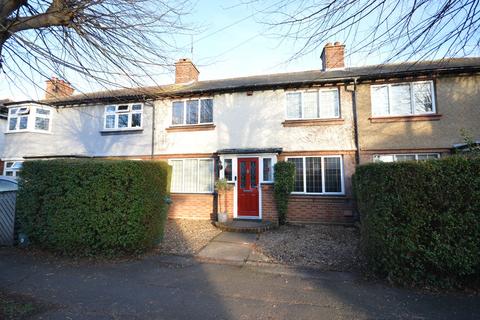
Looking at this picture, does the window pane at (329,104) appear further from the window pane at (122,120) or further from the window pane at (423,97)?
the window pane at (122,120)

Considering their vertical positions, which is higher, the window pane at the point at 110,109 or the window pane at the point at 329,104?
the window pane at the point at 110,109

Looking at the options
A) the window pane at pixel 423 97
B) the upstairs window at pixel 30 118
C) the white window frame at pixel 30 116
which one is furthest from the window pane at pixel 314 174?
the upstairs window at pixel 30 118

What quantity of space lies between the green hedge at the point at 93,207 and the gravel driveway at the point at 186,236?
0.87 meters

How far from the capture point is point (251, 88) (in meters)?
9.98

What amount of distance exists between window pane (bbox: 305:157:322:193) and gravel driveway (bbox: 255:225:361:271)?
4.92 ft

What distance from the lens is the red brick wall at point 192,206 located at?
32.7ft

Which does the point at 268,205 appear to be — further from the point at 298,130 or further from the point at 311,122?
the point at 311,122

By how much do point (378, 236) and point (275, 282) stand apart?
2039mm

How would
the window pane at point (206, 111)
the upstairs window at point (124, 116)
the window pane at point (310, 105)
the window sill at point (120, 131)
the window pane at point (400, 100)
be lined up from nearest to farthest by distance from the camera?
the window pane at point (400, 100) → the window pane at point (310, 105) → the window pane at point (206, 111) → the window sill at point (120, 131) → the upstairs window at point (124, 116)

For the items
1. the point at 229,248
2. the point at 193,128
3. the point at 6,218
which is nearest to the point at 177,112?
the point at 193,128

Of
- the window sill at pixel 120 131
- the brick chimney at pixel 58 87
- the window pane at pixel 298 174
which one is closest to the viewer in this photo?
the brick chimney at pixel 58 87

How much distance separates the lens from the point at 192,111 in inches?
420

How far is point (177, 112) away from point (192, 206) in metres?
4.42

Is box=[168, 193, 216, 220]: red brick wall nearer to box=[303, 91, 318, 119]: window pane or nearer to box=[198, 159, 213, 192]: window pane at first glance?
box=[198, 159, 213, 192]: window pane
